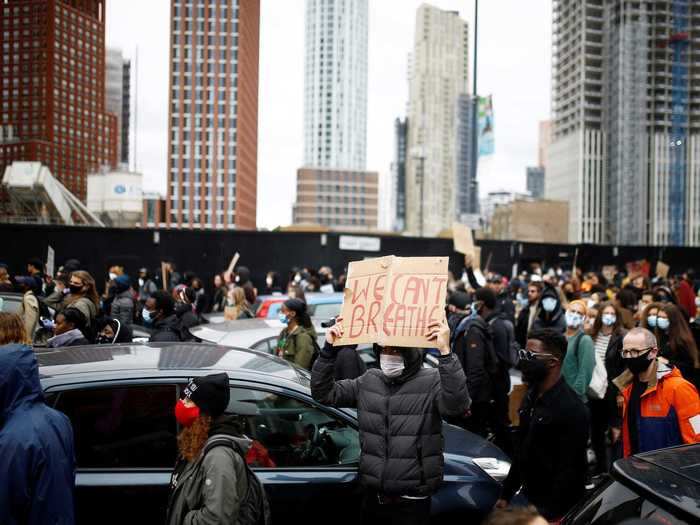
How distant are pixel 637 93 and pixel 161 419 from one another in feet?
435

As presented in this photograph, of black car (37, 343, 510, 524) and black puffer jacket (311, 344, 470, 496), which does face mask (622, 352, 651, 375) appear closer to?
black car (37, 343, 510, 524)

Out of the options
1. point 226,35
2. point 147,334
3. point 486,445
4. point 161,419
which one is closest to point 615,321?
point 486,445

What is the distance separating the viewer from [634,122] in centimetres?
12169

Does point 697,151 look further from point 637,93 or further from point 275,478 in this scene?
point 275,478

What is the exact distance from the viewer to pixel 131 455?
3.82 m

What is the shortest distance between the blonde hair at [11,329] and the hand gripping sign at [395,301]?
186cm

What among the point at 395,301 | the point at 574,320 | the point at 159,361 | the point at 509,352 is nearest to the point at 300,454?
the point at 159,361

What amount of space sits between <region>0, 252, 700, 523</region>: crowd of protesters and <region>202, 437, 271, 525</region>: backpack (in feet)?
0.24

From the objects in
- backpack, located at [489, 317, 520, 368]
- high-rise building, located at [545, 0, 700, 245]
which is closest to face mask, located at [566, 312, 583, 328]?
backpack, located at [489, 317, 520, 368]

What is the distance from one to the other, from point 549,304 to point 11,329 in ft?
21.3

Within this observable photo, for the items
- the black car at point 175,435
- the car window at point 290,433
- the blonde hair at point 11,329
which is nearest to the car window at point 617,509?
the black car at point 175,435

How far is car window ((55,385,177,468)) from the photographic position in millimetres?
3764

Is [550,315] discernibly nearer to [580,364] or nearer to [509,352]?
[509,352]

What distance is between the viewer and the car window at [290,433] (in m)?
4.07
